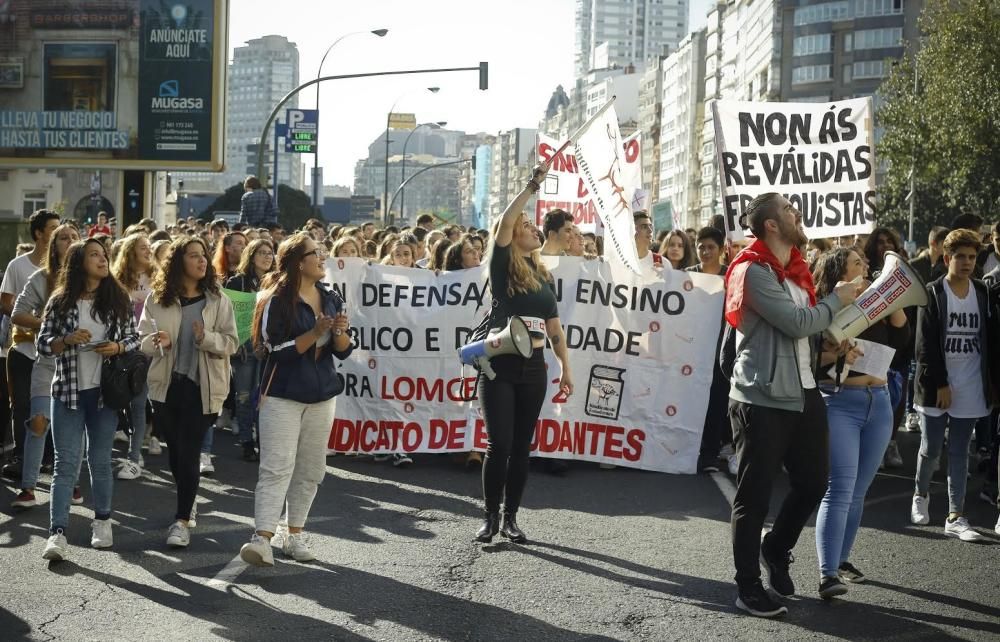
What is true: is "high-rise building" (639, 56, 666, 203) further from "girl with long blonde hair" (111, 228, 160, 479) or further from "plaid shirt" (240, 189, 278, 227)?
"girl with long blonde hair" (111, 228, 160, 479)

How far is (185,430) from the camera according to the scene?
7.94 meters

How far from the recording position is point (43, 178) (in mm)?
57625

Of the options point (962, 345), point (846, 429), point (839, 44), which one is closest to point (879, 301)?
point (846, 429)

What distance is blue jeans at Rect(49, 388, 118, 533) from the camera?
757 cm

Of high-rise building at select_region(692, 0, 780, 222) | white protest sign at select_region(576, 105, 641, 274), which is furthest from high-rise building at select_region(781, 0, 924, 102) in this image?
white protest sign at select_region(576, 105, 641, 274)

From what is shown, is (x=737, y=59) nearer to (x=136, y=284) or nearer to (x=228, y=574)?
(x=136, y=284)

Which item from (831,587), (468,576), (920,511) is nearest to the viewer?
(831,587)

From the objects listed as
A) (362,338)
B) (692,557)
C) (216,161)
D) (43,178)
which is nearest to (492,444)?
(692,557)

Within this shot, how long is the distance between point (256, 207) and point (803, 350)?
16.1 m

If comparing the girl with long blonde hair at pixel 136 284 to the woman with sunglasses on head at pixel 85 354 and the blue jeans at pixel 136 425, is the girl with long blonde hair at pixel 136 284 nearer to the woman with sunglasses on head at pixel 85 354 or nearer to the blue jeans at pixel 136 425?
the blue jeans at pixel 136 425

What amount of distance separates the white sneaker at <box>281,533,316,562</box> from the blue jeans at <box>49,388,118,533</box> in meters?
1.05

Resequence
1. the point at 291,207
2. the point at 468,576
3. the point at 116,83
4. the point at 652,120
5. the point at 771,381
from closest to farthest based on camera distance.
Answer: the point at 771,381, the point at 468,576, the point at 116,83, the point at 291,207, the point at 652,120

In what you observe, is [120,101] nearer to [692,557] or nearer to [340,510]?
[340,510]

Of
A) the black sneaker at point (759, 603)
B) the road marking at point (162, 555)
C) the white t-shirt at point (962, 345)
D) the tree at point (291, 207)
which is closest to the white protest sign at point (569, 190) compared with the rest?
the white t-shirt at point (962, 345)
